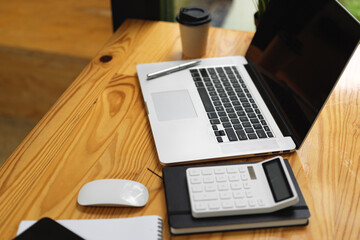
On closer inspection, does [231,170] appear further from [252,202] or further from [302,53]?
[302,53]

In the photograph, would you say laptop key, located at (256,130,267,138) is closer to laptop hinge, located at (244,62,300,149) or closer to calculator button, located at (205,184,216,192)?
laptop hinge, located at (244,62,300,149)

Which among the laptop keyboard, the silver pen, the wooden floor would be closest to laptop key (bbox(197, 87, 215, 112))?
the laptop keyboard

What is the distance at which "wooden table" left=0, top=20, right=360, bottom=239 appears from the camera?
67 centimetres

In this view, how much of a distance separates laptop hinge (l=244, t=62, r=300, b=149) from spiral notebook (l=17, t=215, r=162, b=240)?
341mm

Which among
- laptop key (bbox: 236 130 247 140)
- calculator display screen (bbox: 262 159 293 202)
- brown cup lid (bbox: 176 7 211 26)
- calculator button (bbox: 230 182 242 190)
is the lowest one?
laptop key (bbox: 236 130 247 140)

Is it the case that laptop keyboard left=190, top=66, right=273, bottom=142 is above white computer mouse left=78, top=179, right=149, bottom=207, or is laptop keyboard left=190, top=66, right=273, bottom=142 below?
above

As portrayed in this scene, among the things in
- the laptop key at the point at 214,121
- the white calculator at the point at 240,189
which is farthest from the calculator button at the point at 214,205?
the laptop key at the point at 214,121

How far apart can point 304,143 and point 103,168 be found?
44cm

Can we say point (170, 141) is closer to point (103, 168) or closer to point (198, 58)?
point (103, 168)

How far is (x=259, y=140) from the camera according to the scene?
0.79 metres

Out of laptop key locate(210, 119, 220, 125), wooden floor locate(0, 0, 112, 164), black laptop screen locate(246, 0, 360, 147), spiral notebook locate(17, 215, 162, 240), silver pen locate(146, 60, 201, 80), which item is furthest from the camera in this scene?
wooden floor locate(0, 0, 112, 164)

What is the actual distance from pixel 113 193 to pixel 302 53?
20.2 inches

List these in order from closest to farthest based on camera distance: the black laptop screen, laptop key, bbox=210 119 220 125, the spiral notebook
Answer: the spiral notebook
the black laptop screen
laptop key, bbox=210 119 220 125

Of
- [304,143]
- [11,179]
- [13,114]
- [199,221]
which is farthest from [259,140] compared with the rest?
[13,114]
